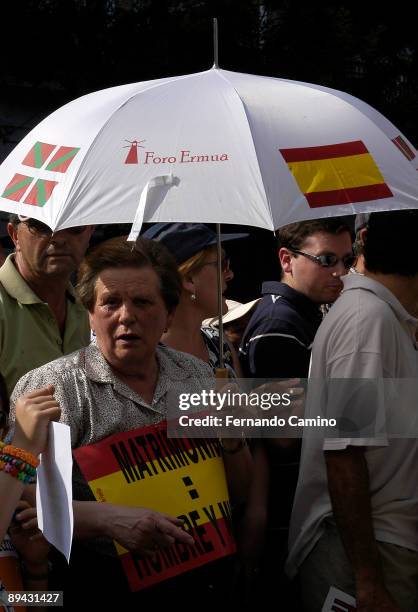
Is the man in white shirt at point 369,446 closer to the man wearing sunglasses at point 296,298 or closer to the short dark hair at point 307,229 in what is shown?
the man wearing sunglasses at point 296,298

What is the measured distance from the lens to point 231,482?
362 centimetres

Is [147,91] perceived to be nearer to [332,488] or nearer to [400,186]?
[400,186]

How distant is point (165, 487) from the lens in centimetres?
334

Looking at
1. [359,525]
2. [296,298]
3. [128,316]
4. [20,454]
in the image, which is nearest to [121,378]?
[128,316]

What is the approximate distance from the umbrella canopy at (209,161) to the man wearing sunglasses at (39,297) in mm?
802

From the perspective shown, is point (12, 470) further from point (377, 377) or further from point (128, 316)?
point (377, 377)

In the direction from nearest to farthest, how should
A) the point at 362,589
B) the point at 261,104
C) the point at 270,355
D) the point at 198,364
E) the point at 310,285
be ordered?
the point at 362,589, the point at 261,104, the point at 198,364, the point at 270,355, the point at 310,285

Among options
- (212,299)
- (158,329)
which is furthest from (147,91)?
(212,299)

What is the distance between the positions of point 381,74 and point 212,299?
7517mm

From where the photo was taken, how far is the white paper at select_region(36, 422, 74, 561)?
2910 millimetres

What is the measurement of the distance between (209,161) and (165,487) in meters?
1.02

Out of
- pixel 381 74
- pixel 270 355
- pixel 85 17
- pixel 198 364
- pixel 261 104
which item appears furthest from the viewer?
pixel 381 74

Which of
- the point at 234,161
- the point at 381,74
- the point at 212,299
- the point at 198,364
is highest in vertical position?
the point at 381,74

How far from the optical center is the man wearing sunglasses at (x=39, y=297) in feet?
13.8
